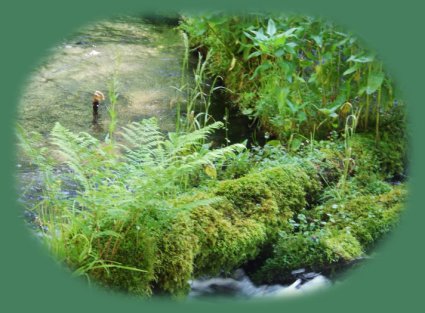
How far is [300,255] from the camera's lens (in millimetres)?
5207

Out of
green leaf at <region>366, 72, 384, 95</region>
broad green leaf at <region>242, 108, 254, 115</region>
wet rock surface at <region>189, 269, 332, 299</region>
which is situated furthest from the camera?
broad green leaf at <region>242, 108, 254, 115</region>

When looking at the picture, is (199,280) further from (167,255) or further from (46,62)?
(46,62)

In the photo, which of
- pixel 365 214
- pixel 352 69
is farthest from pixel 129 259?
pixel 352 69

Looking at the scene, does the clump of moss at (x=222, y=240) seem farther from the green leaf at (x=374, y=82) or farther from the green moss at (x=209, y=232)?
the green leaf at (x=374, y=82)

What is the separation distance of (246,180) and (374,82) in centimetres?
183

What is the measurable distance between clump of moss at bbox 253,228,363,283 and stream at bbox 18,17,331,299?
0.09m

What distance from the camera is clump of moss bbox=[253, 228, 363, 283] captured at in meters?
5.19

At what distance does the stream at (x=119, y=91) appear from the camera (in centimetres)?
513

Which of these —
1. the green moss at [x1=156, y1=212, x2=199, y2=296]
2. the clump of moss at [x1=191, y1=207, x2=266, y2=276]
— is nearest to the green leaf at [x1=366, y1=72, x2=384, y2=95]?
the clump of moss at [x1=191, y1=207, x2=266, y2=276]

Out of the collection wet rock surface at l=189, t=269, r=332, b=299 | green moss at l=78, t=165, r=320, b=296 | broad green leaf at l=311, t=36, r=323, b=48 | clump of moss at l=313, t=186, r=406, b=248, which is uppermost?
broad green leaf at l=311, t=36, r=323, b=48

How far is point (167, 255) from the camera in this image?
442 cm

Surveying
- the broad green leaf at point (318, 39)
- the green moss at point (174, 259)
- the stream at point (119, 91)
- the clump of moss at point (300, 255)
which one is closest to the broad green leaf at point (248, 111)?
the stream at point (119, 91)

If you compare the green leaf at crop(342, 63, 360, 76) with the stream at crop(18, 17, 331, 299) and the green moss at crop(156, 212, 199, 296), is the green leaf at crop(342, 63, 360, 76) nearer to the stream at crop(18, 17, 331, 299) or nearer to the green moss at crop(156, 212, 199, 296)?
the stream at crop(18, 17, 331, 299)

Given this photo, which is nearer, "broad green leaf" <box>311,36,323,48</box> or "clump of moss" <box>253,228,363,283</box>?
"clump of moss" <box>253,228,363,283</box>
